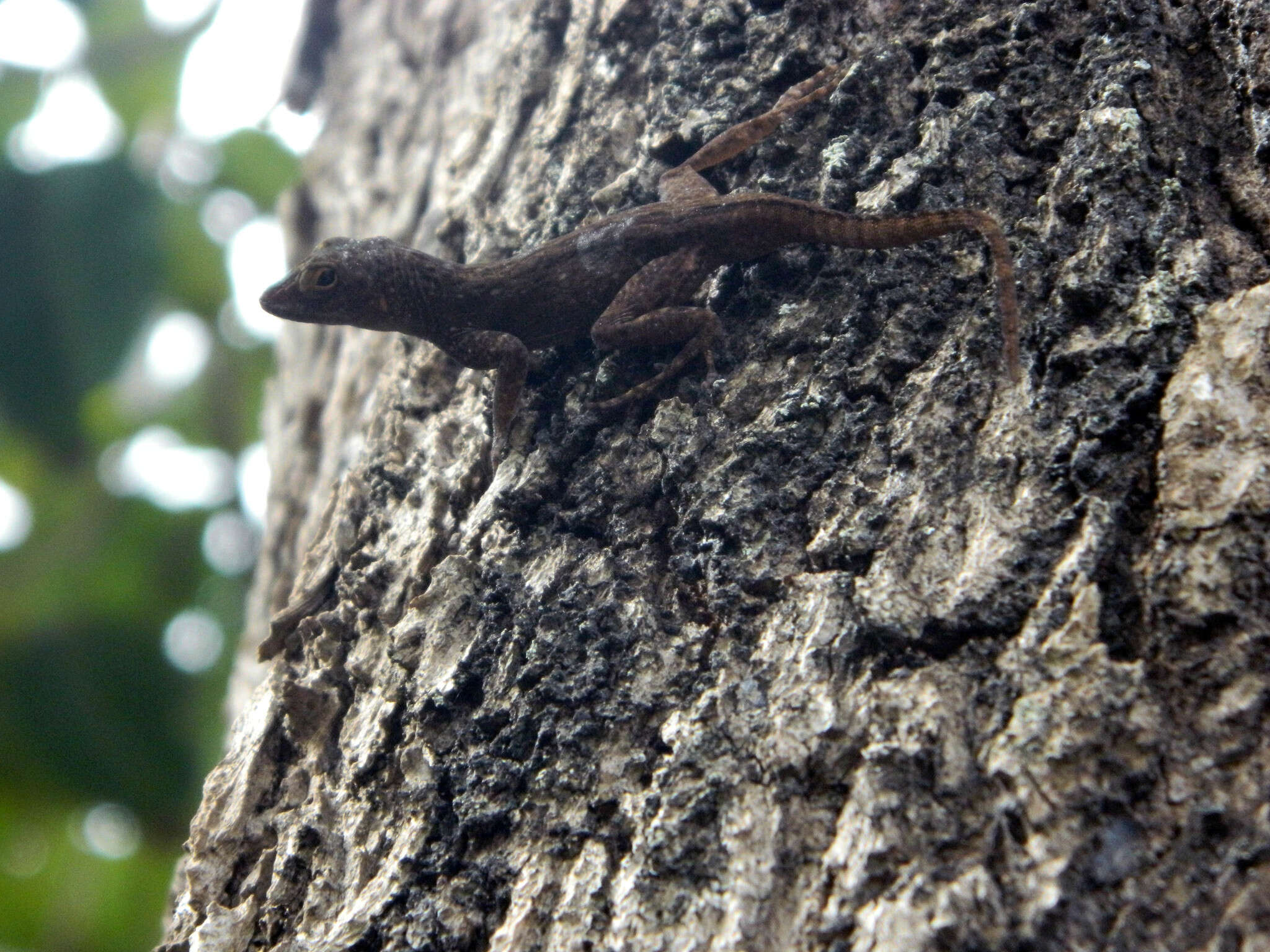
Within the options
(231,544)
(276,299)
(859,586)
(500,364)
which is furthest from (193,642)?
(859,586)

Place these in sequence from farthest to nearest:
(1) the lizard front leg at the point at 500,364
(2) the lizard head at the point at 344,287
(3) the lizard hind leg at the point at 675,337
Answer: (2) the lizard head at the point at 344,287
(1) the lizard front leg at the point at 500,364
(3) the lizard hind leg at the point at 675,337

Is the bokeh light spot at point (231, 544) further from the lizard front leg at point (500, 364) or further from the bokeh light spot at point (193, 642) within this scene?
the lizard front leg at point (500, 364)

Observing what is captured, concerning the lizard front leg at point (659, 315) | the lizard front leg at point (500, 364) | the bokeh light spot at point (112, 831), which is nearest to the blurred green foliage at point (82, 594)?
the bokeh light spot at point (112, 831)

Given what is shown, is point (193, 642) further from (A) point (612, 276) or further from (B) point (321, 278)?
(A) point (612, 276)

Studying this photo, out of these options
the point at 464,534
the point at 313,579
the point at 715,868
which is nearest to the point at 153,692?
the point at 313,579

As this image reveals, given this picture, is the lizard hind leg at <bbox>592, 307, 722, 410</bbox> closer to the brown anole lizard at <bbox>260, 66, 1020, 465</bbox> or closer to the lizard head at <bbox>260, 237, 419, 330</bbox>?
the brown anole lizard at <bbox>260, 66, 1020, 465</bbox>

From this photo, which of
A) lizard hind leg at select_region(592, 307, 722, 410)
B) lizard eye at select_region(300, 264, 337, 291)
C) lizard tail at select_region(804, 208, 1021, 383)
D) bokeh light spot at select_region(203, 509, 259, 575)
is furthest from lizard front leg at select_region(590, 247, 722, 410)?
bokeh light spot at select_region(203, 509, 259, 575)

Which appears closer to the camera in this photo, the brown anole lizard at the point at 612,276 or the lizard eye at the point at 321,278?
the brown anole lizard at the point at 612,276
